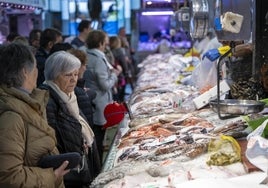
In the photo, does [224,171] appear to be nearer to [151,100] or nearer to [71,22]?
[151,100]

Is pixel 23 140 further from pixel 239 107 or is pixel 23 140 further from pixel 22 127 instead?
pixel 239 107

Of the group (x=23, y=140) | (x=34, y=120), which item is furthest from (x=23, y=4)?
(x=23, y=140)

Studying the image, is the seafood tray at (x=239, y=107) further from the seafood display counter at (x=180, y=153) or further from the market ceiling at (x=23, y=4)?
the market ceiling at (x=23, y=4)

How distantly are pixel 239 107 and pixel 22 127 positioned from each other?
1.76m

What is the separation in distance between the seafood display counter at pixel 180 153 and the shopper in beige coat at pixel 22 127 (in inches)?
13.8

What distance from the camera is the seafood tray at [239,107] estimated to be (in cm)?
373

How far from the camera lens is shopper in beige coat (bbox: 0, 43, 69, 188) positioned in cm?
270

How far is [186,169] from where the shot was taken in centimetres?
279

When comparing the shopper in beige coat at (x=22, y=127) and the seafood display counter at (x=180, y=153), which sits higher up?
the shopper in beige coat at (x=22, y=127)

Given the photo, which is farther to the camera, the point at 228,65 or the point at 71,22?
the point at 71,22

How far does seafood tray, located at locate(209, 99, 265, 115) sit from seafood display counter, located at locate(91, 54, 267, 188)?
8 cm

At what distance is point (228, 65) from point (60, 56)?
6.64 ft

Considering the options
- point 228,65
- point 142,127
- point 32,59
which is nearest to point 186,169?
point 32,59

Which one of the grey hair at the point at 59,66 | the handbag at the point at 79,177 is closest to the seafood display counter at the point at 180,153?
the handbag at the point at 79,177
